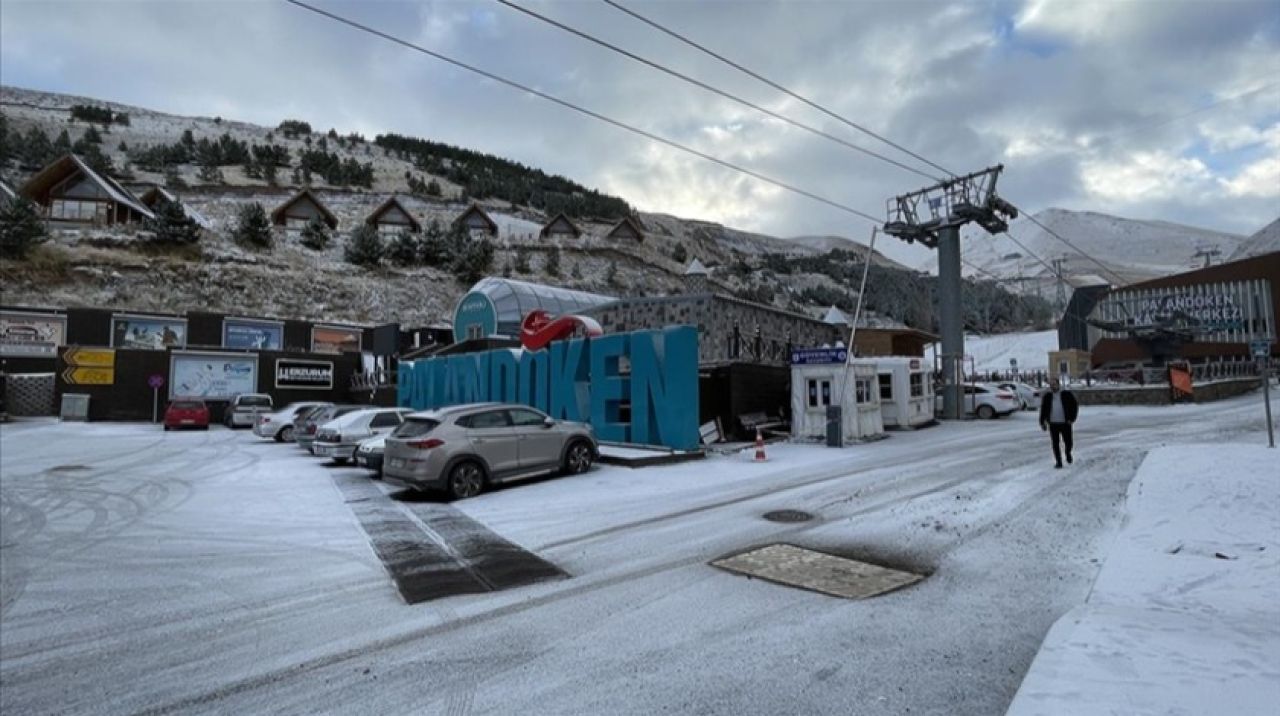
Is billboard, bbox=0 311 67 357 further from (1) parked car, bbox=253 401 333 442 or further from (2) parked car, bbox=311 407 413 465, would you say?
(2) parked car, bbox=311 407 413 465

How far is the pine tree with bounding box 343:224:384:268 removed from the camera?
56.9 meters

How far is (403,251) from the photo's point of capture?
195 ft

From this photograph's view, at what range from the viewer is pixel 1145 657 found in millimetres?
3930

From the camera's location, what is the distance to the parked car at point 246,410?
3084 cm

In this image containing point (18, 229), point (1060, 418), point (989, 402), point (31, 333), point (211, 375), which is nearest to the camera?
point (1060, 418)

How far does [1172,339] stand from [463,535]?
155ft

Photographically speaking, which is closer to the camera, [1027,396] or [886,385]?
[886,385]

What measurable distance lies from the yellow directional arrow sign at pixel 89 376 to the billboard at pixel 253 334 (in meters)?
5.90

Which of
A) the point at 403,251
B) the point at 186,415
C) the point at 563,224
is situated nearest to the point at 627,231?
the point at 563,224

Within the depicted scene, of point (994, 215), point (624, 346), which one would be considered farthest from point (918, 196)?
point (624, 346)

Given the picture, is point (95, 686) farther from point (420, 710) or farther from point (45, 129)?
point (45, 129)

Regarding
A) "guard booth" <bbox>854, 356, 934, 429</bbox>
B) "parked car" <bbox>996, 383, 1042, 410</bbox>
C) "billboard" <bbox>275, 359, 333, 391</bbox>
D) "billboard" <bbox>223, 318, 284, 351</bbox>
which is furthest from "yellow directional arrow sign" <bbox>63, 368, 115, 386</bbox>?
"parked car" <bbox>996, 383, 1042, 410</bbox>

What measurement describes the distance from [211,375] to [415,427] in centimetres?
3170

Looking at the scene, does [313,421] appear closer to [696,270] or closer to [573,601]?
[573,601]
